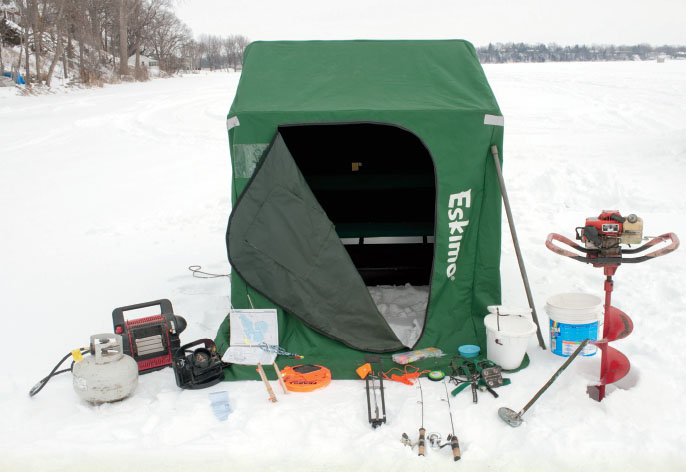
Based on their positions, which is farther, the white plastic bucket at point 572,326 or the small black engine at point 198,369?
the white plastic bucket at point 572,326

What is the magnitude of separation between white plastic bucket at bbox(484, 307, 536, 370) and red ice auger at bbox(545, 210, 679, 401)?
384 millimetres

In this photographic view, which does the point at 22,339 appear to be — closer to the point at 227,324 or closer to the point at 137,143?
the point at 227,324

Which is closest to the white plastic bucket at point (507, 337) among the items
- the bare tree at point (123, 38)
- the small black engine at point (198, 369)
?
the small black engine at point (198, 369)

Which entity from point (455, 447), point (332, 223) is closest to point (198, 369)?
point (332, 223)

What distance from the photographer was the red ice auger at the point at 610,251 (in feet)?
8.82

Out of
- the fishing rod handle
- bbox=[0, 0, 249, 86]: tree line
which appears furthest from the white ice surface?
bbox=[0, 0, 249, 86]: tree line

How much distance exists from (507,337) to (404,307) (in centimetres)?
122

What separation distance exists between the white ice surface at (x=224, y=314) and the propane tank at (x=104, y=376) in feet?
0.26

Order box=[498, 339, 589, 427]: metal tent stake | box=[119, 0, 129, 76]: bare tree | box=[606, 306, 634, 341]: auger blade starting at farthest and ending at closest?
box=[119, 0, 129, 76]: bare tree
box=[606, 306, 634, 341]: auger blade
box=[498, 339, 589, 427]: metal tent stake

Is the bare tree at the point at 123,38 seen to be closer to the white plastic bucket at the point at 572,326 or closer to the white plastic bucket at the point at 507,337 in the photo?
the white plastic bucket at the point at 507,337

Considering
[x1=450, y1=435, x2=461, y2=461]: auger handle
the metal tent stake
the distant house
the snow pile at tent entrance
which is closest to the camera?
[x1=450, y1=435, x2=461, y2=461]: auger handle

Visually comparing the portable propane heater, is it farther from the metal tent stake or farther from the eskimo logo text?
the metal tent stake

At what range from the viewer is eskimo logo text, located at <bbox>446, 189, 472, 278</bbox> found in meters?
3.27

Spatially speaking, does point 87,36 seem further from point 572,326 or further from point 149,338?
point 572,326
